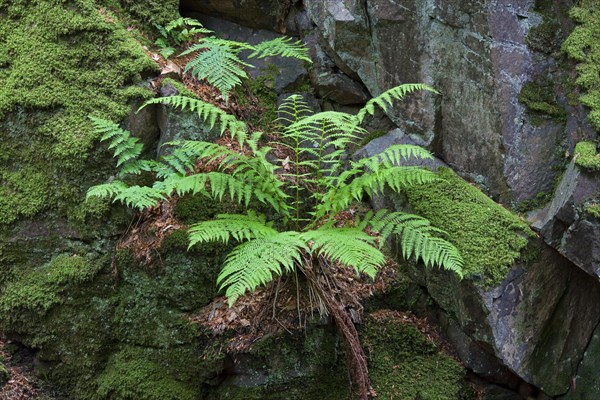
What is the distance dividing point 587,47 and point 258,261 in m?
2.97

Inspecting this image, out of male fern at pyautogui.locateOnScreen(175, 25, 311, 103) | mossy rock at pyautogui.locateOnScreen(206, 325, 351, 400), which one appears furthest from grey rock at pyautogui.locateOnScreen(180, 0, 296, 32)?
mossy rock at pyautogui.locateOnScreen(206, 325, 351, 400)

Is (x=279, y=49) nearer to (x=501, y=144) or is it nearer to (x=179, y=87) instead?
(x=179, y=87)

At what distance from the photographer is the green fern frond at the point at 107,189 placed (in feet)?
13.7

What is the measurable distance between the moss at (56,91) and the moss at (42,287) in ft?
1.47

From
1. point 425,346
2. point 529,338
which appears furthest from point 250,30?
point 529,338

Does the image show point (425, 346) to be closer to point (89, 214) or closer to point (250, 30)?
point (89, 214)

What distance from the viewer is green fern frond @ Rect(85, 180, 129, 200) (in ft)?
13.7

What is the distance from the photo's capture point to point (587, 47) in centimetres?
453

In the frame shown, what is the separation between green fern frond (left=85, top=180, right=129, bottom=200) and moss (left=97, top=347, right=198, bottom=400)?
3.81 feet

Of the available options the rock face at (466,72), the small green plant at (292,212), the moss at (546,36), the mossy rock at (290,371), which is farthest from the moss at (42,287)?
the moss at (546,36)

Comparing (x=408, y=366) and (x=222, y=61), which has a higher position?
(x=222, y=61)

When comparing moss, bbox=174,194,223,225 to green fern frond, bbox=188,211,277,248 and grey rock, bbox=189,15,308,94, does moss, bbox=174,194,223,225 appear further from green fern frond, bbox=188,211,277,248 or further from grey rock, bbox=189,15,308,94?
grey rock, bbox=189,15,308,94

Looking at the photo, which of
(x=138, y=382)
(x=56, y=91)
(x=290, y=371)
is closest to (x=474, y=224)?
(x=290, y=371)

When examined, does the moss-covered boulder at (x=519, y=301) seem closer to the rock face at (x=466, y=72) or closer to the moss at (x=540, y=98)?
the rock face at (x=466, y=72)
